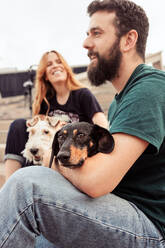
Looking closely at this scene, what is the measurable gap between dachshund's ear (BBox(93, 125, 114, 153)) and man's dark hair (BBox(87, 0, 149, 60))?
26.4 inches

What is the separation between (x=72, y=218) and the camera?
1.24 meters

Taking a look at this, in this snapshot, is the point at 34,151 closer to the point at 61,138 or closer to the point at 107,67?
the point at 61,138

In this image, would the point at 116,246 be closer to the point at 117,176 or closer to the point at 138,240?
the point at 138,240

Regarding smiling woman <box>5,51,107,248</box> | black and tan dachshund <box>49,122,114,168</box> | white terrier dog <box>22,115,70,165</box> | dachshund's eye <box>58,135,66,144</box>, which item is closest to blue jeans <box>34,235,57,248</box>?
black and tan dachshund <box>49,122,114,168</box>

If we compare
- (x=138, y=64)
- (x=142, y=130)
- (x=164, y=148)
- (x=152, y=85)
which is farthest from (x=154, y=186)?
(x=138, y=64)

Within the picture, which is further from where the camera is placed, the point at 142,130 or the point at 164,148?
the point at 164,148

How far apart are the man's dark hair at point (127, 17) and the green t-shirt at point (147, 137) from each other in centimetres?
45

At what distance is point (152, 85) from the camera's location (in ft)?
4.25

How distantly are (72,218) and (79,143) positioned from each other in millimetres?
457

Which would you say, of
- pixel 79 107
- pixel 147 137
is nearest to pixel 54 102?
pixel 79 107

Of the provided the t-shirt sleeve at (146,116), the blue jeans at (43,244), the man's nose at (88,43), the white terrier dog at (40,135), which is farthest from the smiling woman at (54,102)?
the t-shirt sleeve at (146,116)

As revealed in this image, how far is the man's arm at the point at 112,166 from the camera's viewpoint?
1206 mm

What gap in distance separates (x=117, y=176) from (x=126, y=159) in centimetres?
10

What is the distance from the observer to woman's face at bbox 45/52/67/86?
10.1 ft
